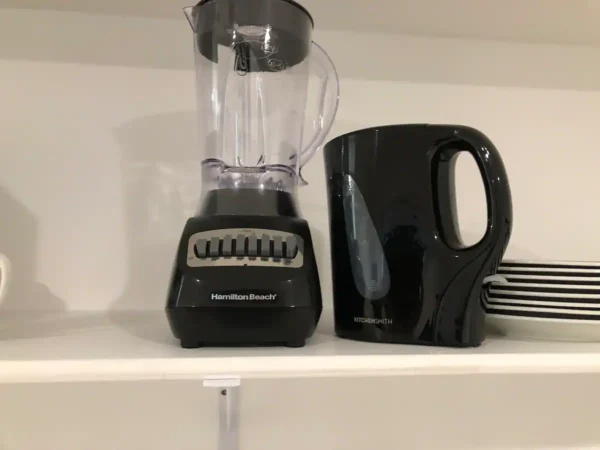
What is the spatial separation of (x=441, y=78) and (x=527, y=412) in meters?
0.61

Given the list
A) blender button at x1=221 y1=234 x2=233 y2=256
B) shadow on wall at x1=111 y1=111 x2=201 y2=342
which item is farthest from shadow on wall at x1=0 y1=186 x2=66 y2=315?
blender button at x1=221 y1=234 x2=233 y2=256

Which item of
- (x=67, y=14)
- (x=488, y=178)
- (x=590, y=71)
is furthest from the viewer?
(x=590, y=71)

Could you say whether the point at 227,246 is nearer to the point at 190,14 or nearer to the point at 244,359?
the point at 244,359

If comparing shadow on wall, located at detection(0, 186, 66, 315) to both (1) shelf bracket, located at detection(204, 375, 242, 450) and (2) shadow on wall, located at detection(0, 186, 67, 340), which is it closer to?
(2) shadow on wall, located at detection(0, 186, 67, 340)

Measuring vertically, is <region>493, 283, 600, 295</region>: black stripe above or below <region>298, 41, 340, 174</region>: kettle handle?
below

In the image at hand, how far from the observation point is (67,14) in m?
0.96

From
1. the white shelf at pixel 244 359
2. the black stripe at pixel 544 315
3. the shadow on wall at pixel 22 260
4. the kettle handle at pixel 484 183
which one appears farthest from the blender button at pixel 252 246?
the shadow on wall at pixel 22 260

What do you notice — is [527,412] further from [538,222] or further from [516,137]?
[516,137]

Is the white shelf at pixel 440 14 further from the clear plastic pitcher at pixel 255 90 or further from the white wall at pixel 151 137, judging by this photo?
the clear plastic pitcher at pixel 255 90

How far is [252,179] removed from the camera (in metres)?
0.77

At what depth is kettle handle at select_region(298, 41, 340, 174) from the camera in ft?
2.80

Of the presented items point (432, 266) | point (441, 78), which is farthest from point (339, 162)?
point (441, 78)

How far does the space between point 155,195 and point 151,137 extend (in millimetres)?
99

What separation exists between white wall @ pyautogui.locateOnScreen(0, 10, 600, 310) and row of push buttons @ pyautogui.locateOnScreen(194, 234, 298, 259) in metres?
0.35
